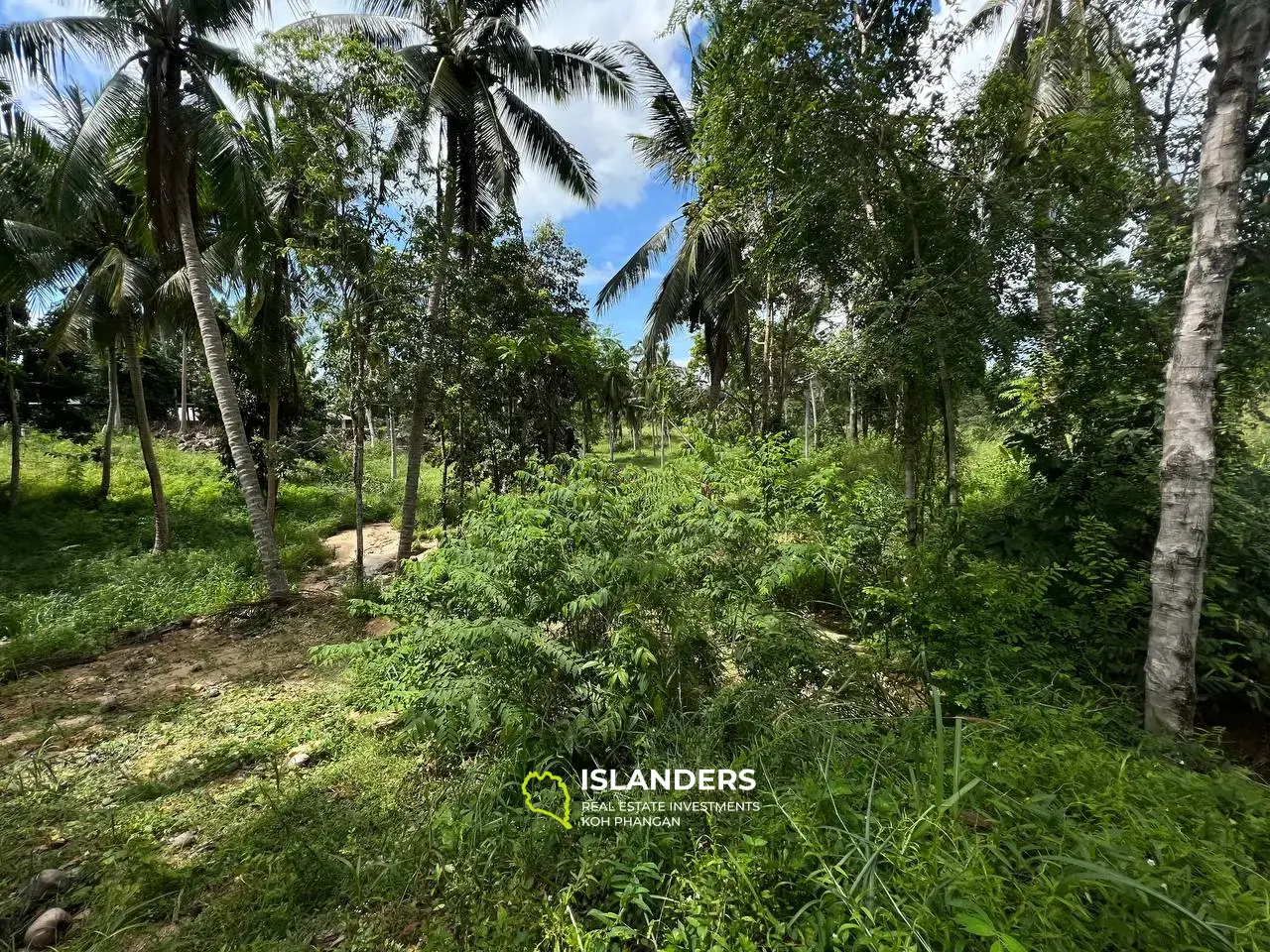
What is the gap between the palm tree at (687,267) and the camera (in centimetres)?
829

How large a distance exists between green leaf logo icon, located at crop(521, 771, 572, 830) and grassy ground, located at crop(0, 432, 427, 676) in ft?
18.9

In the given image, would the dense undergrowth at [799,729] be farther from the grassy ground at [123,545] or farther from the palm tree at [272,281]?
the palm tree at [272,281]

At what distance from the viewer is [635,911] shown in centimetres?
189

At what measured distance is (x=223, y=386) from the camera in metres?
5.88

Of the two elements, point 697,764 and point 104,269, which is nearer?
point 697,764

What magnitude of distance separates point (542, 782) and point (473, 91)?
27.8ft

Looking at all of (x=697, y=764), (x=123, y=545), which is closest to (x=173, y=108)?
(x=123, y=545)

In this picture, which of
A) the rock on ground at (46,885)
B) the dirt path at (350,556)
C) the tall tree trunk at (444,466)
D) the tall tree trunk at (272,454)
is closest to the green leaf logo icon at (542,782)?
the rock on ground at (46,885)

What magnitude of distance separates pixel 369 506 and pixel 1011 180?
515 inches

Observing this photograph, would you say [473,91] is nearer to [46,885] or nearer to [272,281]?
[272,281]

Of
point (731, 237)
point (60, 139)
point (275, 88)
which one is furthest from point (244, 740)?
point (731, 237)

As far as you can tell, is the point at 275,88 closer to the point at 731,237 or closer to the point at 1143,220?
the point at 731,237

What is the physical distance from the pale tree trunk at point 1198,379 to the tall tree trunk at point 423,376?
21.5 ft

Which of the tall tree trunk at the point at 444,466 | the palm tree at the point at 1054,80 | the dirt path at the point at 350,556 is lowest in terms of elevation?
the dirt path at the point at 350,556
